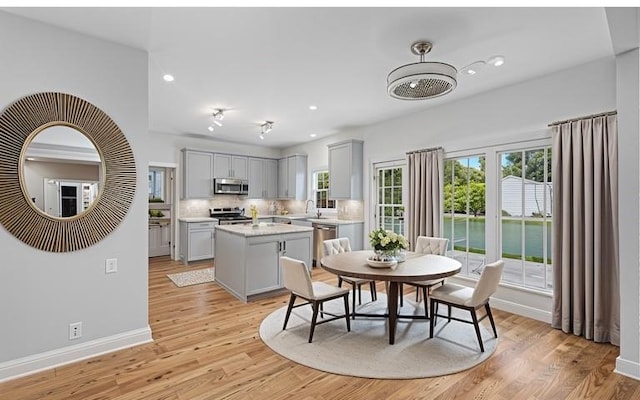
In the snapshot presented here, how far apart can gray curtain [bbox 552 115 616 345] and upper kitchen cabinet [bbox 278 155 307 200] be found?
16.7 feet

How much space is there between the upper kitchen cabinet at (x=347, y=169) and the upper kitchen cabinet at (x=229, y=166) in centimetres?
241

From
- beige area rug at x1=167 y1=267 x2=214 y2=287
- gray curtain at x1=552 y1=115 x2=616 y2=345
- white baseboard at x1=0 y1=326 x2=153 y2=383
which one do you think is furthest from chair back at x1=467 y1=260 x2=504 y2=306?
beige area rug at x1=167 y1=267 x2=214 y2=287

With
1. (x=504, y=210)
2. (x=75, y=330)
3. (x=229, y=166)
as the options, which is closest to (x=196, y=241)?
(x=229, y=166)

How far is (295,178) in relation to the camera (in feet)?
24.5

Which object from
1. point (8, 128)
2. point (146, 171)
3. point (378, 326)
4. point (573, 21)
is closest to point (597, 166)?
point (573, 21)

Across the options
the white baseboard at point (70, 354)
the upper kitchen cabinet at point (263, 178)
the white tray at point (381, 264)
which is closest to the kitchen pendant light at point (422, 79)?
the white tray at point (381, 264)

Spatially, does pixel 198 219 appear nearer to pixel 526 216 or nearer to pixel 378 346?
pixel 378 346

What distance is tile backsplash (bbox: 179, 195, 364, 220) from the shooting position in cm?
630

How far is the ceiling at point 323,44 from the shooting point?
2410 mm

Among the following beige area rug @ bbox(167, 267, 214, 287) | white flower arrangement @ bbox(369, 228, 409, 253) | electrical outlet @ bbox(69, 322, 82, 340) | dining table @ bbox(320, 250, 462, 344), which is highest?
white flower arrangement @ bbox(369, 228, 409, 253)

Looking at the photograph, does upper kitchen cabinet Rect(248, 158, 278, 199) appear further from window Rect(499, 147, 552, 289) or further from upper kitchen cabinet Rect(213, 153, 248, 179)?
window Rect(499, 147, 552, 289)

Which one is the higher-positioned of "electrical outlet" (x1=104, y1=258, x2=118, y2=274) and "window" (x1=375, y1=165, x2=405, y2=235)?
"window" (x1=375, y1=165, x2=405, y2=235)

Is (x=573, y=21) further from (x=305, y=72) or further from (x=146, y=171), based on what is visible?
(x=146, y=171)

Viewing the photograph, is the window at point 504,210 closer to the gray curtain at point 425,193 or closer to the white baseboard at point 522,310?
the gray curtain at point 425,193
